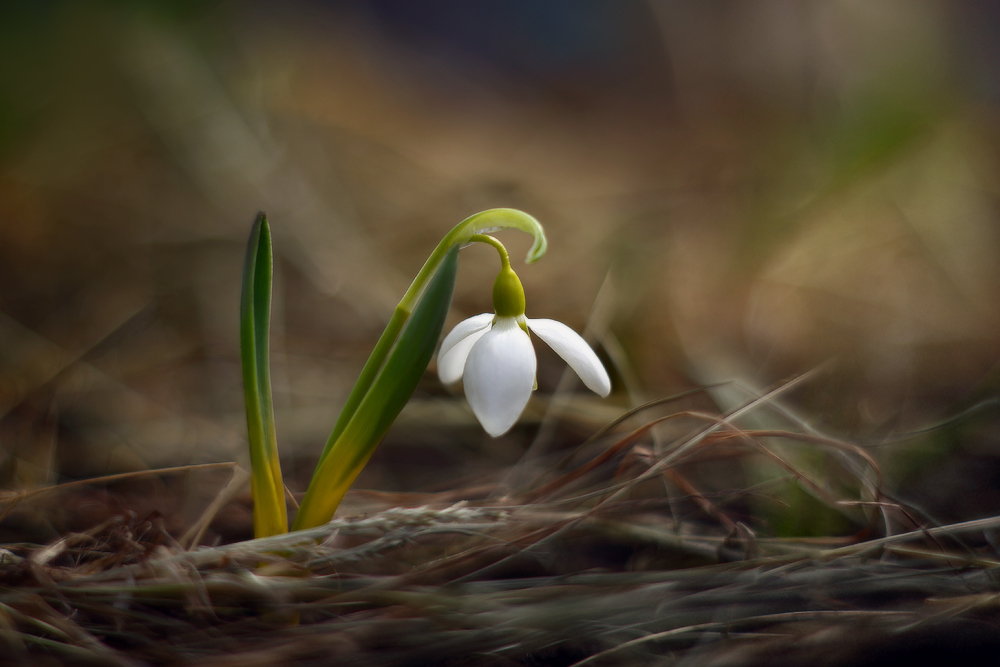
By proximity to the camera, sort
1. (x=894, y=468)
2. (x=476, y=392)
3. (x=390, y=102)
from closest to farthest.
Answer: (x=476, y=392)
(x=894, y=468)
(x=390, y=102)

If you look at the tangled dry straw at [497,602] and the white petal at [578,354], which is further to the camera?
the white petal at [578,354]

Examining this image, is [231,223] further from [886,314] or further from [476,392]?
[886,314]

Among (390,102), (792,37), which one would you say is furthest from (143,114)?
(792,37)

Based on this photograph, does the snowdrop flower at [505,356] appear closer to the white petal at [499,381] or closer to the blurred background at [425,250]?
the white petal at [499,381]

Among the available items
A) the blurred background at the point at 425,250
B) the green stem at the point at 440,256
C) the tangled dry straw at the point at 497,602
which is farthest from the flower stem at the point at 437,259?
the blurred background at the point at 425,250

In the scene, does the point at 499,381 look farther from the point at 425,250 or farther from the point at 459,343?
the point at 425,250

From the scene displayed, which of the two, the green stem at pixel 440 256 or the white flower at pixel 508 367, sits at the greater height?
the green stem at pixel 440 256

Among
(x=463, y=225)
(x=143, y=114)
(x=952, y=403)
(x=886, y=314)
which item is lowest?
(x=952, y=403)
